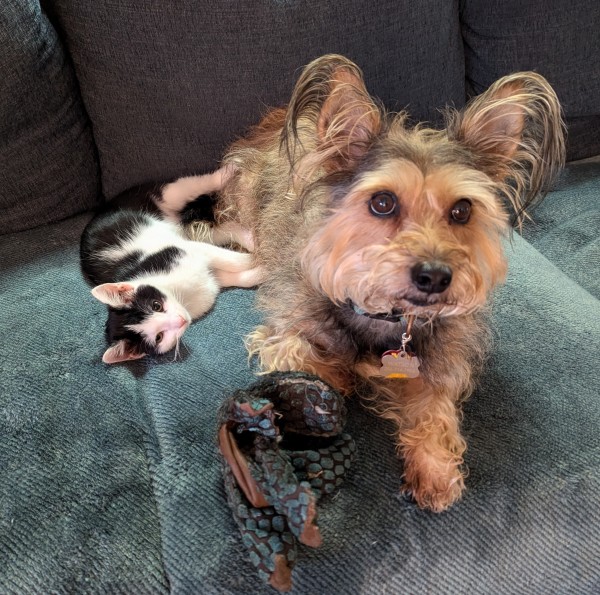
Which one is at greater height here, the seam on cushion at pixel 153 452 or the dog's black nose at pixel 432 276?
the dog's black nose at pixel 432 276

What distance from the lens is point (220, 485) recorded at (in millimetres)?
1426

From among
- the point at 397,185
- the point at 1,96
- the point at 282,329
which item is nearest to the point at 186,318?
the point at 282,329

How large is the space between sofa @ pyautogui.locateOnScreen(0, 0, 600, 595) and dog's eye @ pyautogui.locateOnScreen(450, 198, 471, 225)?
593mm

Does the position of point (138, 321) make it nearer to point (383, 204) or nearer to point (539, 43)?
point (383, 204)

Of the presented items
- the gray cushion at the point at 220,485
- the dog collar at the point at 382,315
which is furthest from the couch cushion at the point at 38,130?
the dog collar at the point at 382,315

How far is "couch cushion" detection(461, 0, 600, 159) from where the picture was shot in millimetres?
2541

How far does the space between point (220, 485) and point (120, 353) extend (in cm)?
68

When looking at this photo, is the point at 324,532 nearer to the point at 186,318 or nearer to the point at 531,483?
the point at 531,483

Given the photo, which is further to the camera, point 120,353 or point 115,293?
point 115,293


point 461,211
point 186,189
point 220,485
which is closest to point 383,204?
point 461,211

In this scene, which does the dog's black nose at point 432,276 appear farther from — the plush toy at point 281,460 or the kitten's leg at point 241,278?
the kitten's leg at point 241,278

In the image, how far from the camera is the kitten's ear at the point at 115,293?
1.93 meters

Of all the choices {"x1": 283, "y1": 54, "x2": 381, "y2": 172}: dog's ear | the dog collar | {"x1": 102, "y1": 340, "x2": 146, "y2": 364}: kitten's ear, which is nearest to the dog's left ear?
{"x1": 283, "y1": 54, "x2": 381, "y2": 172}: dog's ear

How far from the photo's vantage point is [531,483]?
1.48 m
